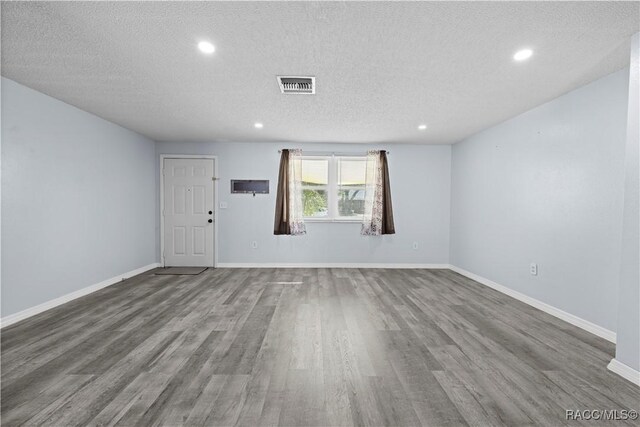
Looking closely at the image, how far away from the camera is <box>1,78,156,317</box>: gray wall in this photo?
106 inches

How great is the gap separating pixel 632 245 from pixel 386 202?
11.3ft

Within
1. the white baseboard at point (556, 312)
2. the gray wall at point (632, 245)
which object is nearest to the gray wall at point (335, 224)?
the white baseboard at point (556, 312)

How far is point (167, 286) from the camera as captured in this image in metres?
3.95

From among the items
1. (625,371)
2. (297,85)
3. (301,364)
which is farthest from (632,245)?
(297,85)

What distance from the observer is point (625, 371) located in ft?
6.06

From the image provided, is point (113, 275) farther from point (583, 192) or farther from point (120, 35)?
point (583, 192)

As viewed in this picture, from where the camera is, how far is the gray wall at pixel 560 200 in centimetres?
245

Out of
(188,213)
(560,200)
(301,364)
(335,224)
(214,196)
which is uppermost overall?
(214,196)

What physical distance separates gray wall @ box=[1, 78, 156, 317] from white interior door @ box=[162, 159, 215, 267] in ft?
2.05

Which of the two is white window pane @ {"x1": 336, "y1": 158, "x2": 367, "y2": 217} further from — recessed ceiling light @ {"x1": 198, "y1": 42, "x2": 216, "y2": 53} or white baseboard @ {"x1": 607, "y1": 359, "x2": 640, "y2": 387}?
white baseboard @ {"x1": 607, "y1": 359, "x2": 640, "y2": 387}

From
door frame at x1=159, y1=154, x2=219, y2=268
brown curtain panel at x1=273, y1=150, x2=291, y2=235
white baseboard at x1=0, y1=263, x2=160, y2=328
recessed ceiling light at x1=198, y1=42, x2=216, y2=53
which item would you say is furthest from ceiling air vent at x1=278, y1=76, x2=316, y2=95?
white baseboard at x1=0, y1=263, x2=160, y2=328

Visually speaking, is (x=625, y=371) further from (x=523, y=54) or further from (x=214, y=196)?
(x=214, y=196)

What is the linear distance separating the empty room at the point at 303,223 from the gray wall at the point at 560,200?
21 mm

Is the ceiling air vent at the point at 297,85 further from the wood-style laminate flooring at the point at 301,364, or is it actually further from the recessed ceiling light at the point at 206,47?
the wood-style laminate flooring at the point at 301,364
